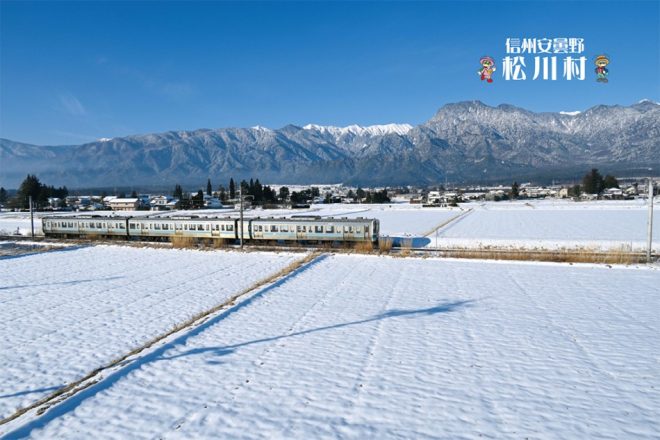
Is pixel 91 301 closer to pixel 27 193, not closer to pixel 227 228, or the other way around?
pixel 227 228

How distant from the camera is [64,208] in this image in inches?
3834

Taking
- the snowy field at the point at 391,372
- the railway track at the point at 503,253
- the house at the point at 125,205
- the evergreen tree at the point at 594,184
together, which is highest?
the evergreen tree at the point at 594,184

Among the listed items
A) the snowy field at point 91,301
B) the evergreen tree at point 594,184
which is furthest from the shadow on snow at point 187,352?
the evergreen tree at point 594,184

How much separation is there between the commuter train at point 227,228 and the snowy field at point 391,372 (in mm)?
14261

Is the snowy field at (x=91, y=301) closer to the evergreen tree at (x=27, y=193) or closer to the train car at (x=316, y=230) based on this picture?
the train car at (x=316, y=230)

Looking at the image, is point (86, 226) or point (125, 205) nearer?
point (86, 226)

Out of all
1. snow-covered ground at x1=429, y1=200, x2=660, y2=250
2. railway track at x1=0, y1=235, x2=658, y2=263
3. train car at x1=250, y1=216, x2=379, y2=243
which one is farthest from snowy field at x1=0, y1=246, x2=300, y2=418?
snow-covered ground at x1=429, y1=200, x2=660, y2=250

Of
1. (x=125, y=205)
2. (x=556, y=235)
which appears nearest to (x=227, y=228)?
(x=556, y=235)

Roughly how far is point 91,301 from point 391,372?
510 inches

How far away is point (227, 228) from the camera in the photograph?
114ft

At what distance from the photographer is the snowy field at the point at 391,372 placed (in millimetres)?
7707

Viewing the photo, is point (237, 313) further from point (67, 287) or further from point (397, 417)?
point (67, 287)

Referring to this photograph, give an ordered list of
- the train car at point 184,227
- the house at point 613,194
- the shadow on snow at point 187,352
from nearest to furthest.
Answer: the shadow on snow at point 187,352 → the train car at point 184,227 → the house at point 613,194

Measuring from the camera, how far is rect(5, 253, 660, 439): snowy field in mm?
7707
